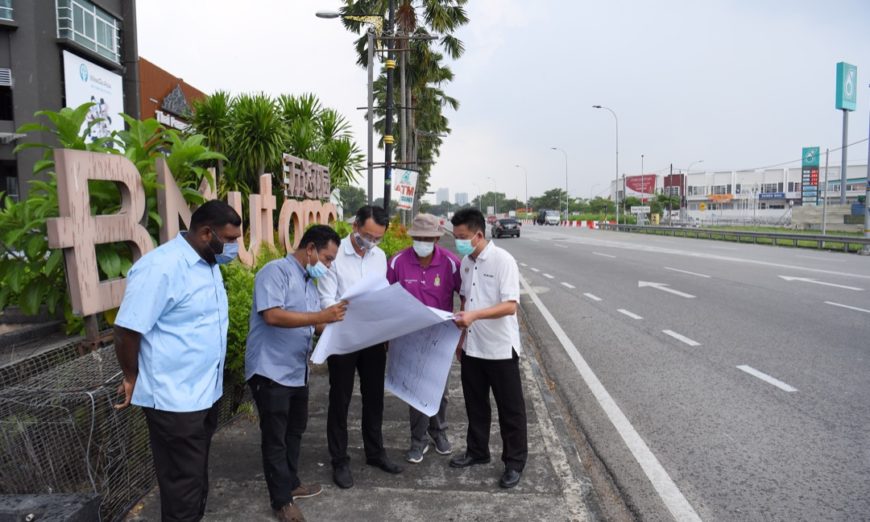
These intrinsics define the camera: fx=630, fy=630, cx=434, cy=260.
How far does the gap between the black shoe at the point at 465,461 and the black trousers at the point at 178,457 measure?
6.01 feet

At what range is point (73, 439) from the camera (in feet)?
11.0

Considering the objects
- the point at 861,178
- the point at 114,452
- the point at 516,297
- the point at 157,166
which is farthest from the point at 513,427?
the point at 861,178

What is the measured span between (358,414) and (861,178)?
106677 mm

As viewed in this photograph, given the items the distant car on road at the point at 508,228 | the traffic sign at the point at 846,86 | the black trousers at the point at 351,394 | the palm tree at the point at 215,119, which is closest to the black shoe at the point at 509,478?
the black trousers at the point at 351,394

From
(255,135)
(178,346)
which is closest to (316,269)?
(178,346)

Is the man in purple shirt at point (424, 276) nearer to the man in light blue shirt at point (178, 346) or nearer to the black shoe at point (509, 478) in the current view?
the black shoe at point (509, 478)

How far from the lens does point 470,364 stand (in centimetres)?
427

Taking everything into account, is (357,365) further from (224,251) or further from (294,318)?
(224,251)

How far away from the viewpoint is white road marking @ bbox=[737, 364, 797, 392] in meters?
6.07

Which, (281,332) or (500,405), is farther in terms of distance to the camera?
(500,405)

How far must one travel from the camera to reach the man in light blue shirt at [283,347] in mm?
3455

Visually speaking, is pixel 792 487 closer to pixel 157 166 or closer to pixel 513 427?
pixel 513 427

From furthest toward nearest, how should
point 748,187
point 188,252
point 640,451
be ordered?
point 748,187 < point 640,451 < point 188,252

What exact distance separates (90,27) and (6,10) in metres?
3.12
